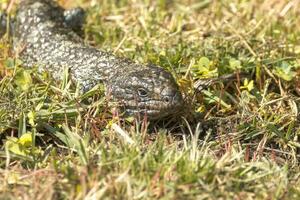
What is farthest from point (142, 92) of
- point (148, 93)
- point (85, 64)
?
point (85, 64)

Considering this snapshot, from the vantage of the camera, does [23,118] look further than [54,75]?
No

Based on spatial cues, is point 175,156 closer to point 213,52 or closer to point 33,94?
point 33,94

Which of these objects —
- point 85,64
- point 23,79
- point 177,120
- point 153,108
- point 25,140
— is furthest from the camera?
point 85,64

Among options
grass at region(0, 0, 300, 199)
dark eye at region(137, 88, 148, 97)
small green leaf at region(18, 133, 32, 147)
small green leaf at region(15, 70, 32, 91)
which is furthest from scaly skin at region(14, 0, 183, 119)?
small green leaf at region(18, 133, 32, 147)

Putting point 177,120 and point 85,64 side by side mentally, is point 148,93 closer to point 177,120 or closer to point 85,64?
point 177,120

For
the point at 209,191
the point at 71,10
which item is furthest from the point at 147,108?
the point at 71,10

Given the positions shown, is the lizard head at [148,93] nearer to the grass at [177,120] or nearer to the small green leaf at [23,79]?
the grass at [177,120]
